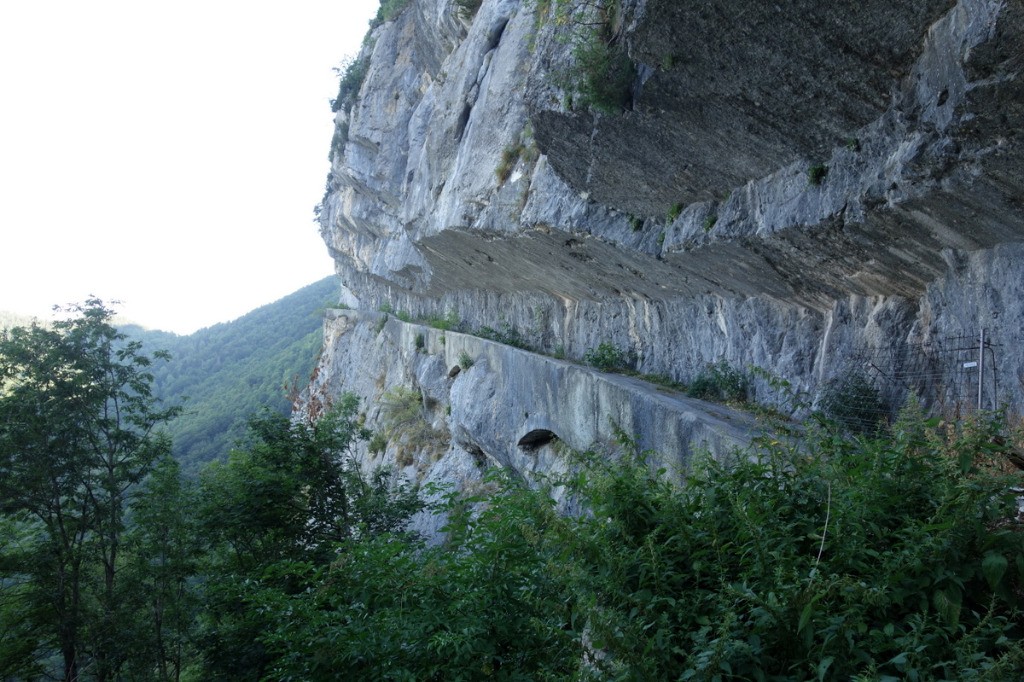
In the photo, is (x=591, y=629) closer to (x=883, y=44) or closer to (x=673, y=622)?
(x=673, y=622)

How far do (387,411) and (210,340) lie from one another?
5040 centimetres

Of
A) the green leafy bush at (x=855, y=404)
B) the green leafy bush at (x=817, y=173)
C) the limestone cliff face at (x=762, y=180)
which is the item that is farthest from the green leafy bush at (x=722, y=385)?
the green leafy bush at (x=817, y=173)

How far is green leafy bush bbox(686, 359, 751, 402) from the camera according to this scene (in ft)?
24.6

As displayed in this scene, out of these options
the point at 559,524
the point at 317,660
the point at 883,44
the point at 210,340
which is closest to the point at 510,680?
the point at 559,524

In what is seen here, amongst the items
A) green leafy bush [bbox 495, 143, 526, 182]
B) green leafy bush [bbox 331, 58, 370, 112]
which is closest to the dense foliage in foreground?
green leafy bush [bbox 495, 143, 526, 182]

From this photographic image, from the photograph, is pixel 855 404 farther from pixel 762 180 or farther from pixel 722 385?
pixel 762 180

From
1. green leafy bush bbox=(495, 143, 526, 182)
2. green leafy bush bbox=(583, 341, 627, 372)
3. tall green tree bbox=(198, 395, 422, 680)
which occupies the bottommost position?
tall green tree bbox=(198, 395, 422, 680)

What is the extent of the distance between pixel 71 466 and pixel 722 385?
9.73 meters

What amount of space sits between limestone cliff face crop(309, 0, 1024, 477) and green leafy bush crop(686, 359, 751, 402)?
22 centimetres

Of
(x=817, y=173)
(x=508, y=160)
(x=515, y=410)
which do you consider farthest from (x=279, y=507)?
(x=817, y=173)

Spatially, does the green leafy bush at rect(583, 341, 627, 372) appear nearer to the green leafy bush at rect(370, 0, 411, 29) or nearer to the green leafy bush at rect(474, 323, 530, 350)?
the green leafy bush at rect(474, 323, 530, 350)

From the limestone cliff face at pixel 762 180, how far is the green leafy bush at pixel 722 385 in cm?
22

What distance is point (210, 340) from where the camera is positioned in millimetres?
62594

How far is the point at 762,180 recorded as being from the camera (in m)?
6.45
